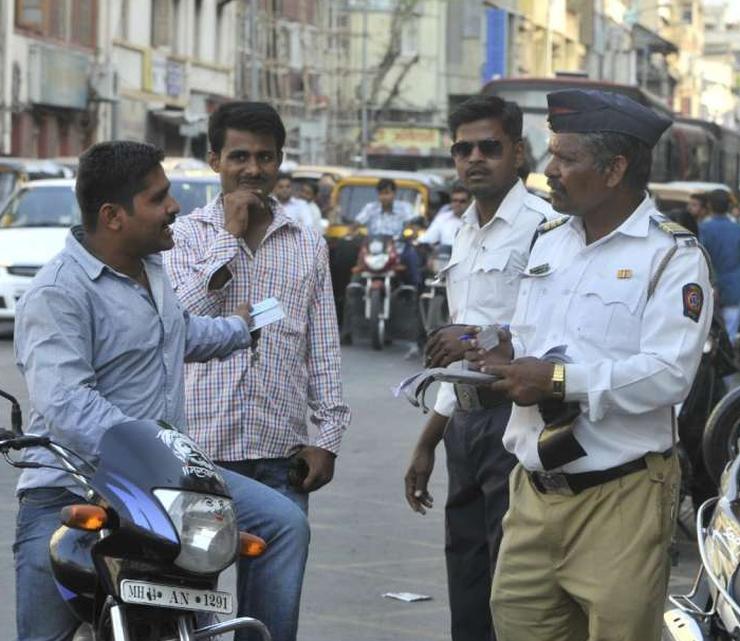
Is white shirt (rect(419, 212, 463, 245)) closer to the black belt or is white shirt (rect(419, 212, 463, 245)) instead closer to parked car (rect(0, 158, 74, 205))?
parked car (rect(0, 158, 74, 205))

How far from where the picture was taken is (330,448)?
18.7 feet

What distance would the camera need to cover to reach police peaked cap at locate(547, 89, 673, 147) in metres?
4.83

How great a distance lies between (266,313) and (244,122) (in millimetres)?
755

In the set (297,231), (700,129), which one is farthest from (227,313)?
(700,129)

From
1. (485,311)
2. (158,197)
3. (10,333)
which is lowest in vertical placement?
(10,333)

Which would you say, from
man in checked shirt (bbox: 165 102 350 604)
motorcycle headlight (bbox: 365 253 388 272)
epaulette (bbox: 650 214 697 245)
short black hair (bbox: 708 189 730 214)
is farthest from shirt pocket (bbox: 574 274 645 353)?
motorcycle headlight (bbox: 365 253 388 272)

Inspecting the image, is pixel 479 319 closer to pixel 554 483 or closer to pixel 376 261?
pixel 554 483

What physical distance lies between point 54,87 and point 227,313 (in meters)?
37.8

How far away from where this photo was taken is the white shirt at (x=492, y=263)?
20.0 feet

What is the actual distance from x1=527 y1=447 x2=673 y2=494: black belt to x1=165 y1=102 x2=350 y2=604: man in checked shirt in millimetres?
986

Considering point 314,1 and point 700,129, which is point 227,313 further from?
point 314,1

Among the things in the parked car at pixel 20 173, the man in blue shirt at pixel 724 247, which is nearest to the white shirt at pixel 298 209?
the man in blue shirt at pixel 724 247

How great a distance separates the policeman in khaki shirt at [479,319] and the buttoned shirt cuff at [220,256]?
82 cm

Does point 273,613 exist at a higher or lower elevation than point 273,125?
lower
